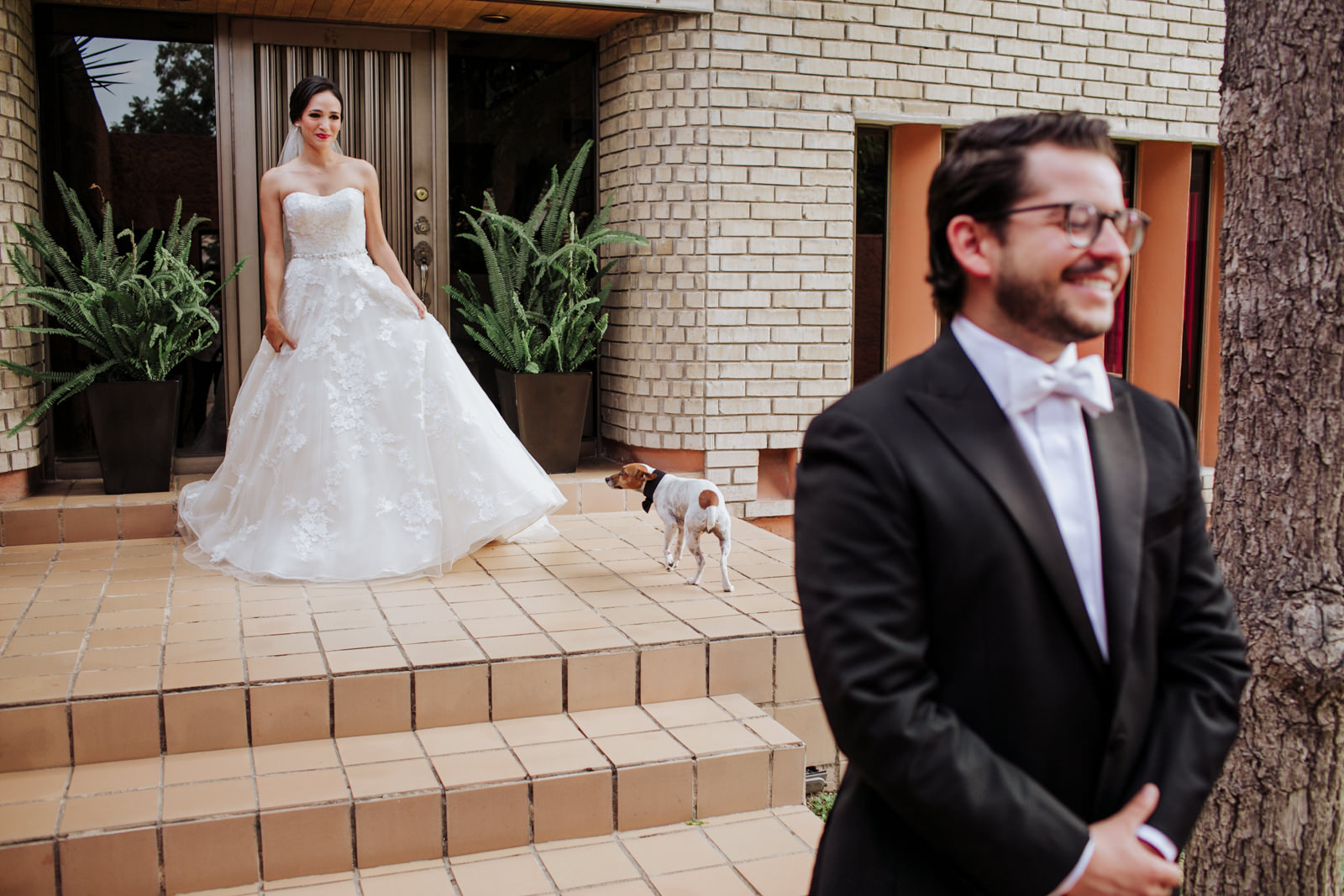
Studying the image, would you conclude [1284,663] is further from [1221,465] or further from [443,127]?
[443,127]

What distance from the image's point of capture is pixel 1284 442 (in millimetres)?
2754

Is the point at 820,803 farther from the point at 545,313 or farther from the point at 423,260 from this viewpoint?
the point at 423,260

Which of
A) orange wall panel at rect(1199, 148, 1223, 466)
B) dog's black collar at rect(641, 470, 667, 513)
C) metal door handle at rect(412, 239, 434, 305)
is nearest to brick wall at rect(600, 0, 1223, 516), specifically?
metal door handle at rect(412, 239, 434, 305)

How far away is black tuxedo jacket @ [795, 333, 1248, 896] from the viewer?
4.50ft

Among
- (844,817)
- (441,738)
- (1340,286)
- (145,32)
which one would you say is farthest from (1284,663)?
(145,32)

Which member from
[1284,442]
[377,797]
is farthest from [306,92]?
[1284,442]

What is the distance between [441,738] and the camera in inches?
149

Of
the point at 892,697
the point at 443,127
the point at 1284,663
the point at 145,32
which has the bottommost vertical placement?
the point at 1284,663

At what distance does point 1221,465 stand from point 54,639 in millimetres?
3956

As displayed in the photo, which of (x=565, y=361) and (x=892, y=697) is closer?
(x=892, y=697)

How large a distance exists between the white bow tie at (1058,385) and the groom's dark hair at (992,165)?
165 millimetres

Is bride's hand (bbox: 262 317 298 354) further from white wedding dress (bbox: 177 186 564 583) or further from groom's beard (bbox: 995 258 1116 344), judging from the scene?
groom's beard (bbox: 995 258 1116 344)

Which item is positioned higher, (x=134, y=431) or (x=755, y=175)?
(x=755, y=175)

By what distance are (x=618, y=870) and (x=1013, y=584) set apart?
2.31 m
